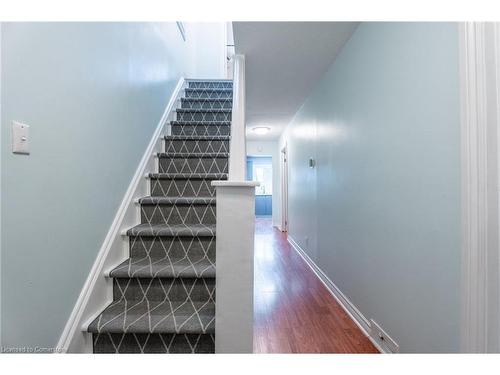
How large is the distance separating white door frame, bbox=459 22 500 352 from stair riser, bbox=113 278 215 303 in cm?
116

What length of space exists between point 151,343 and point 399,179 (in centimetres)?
156

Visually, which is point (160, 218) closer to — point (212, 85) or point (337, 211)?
point (337, 211)

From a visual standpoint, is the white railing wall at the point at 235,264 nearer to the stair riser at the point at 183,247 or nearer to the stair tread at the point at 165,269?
the stair tread at the point at 165,269

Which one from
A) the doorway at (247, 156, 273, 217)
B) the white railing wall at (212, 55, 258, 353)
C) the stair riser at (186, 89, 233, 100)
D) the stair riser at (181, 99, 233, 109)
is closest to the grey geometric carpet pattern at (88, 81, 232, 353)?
the white railing wall at (212, 55, 258, 353)

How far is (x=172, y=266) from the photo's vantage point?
4.59 ft

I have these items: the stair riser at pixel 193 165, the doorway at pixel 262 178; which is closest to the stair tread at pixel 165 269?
the stair riser at pixel 193 165

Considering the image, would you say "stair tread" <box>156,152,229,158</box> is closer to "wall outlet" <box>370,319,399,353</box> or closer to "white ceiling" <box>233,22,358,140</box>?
"white ceiling" <box>233,22,358,140</box>

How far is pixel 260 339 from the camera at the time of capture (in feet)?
5.32

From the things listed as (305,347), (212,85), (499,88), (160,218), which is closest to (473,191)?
(499,88)

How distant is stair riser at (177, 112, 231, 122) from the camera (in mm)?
2744

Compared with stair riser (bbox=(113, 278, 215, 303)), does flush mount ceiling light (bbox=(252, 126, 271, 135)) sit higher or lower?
Answer: higher

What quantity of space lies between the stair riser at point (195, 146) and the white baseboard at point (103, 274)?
0.38m

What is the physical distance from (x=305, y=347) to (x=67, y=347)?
1298mm

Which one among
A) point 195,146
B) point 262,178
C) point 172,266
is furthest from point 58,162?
point 262,178
